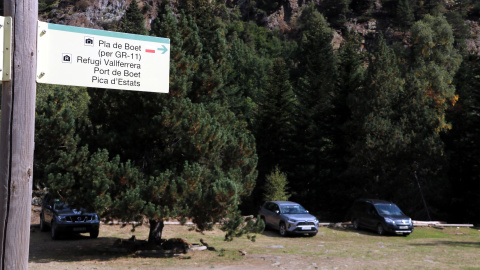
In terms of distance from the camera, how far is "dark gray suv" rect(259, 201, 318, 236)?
22859mm

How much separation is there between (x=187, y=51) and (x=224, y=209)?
6.39 meters

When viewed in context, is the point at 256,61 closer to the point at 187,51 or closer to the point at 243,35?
the point at 243,35

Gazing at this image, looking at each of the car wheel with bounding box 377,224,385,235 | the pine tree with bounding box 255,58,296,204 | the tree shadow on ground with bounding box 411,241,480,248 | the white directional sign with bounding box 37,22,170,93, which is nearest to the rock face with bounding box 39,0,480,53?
the pine tree with bounding box 255,58,296,204

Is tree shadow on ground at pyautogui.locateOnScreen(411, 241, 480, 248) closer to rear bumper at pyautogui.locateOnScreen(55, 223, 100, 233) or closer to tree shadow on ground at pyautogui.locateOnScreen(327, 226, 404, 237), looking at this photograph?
tree shadow on ground at pyautogui.locateOnScreen(327, 226, 404, 237)

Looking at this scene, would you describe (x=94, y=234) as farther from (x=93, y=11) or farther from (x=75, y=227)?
(x=93, y=11)

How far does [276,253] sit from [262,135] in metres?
27.5

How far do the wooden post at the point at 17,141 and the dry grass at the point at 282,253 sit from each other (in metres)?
11.7

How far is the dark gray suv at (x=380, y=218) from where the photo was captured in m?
24.3

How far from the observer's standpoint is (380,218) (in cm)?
2489

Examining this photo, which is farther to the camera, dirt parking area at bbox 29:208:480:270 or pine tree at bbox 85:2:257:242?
dirt parking area at bbox 29:208:480:270

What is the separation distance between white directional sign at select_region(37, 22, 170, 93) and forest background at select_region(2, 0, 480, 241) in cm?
1077

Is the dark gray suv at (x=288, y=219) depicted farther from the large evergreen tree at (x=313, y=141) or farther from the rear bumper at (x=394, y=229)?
the large evergreen tree at (x=313, y=141)

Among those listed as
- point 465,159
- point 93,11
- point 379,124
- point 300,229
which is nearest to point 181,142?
point 300,229

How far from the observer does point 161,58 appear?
12.6ft
